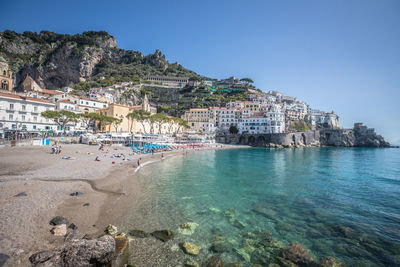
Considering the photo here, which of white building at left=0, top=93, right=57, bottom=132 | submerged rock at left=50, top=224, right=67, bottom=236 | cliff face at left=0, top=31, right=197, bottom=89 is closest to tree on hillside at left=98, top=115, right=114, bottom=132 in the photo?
white building at left=0, top=93, right=57, bottom=132

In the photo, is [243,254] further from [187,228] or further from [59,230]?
[59,230]

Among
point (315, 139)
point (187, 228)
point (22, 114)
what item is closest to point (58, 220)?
point (187, 228)

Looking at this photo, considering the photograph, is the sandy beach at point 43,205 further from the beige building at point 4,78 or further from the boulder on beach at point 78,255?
the beige building at point 4,78

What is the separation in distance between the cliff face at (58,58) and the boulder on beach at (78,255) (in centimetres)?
10152

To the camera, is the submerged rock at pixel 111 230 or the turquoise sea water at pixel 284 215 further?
the submerged rock at pixel 111 230

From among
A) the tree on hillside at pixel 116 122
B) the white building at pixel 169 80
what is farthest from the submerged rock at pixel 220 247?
the white building at pixel 169 80

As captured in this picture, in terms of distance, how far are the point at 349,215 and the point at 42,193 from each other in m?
16.3

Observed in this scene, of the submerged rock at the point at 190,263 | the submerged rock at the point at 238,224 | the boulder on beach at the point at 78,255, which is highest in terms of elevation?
the boulder on beach at the point at 78,255

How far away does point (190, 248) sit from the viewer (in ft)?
19.4

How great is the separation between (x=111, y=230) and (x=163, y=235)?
2019 mm

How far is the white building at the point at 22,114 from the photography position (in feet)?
98.4

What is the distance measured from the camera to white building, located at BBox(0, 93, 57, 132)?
30000 mm

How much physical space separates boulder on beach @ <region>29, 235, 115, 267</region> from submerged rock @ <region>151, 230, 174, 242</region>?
6.71 ft

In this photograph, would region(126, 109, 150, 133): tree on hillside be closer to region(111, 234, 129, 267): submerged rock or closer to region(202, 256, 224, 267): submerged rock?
region(111, 234, 129, 267): submerged rock
